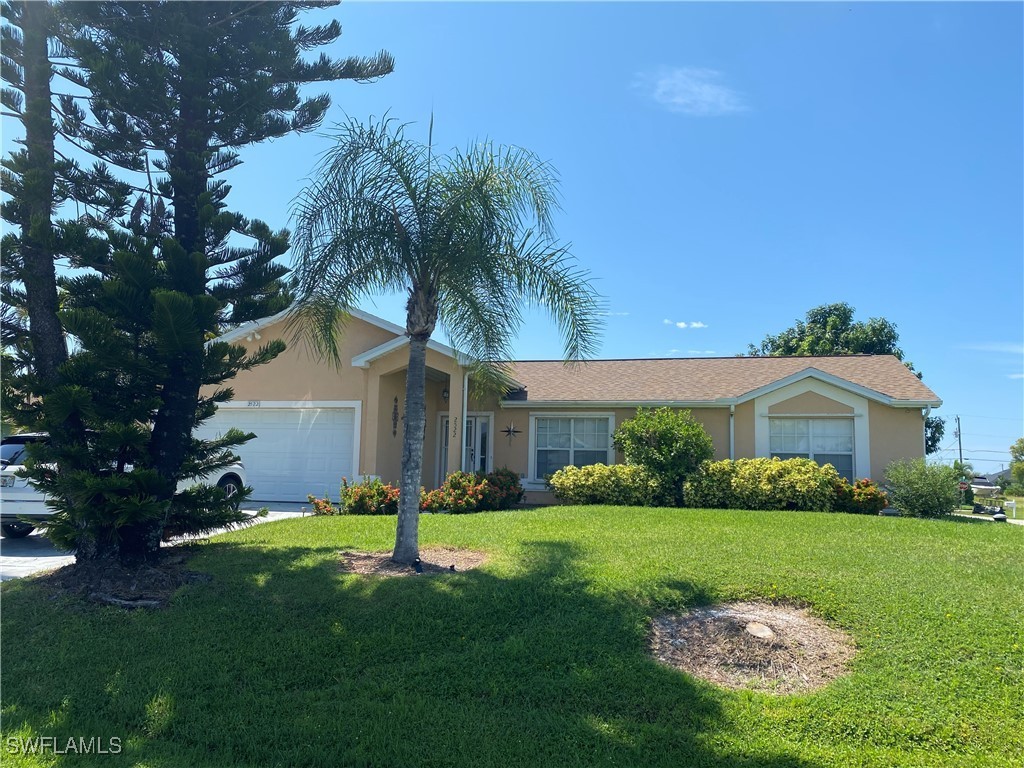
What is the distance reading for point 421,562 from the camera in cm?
813

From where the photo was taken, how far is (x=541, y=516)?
40.1 ft

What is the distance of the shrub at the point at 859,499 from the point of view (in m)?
13.5

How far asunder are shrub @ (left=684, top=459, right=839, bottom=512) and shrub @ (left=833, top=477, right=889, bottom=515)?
16 cm

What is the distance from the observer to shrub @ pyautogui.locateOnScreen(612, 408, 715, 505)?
14227 mm

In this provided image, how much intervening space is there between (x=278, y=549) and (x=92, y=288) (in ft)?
13.3

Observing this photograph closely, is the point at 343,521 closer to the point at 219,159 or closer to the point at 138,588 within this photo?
the point at 138,588

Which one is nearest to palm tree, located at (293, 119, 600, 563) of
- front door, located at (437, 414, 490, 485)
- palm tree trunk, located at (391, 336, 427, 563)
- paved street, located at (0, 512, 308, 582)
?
palm tree trunk, located at (391, 336, 427, 563)

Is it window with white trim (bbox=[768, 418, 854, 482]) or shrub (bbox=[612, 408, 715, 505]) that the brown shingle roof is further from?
shrub (bbox=[612, 408, 715, 505])

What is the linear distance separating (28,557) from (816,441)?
15219 millimetres

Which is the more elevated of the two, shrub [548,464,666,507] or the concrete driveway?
shrub [548,464,666,507]

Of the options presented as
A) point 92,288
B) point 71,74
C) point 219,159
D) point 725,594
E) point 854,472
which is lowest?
point 725,594

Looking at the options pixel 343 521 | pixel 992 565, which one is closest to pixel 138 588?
pixel 343 521

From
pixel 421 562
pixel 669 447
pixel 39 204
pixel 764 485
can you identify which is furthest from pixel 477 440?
pixel 39 204

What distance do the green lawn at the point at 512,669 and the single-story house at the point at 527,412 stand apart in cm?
706
